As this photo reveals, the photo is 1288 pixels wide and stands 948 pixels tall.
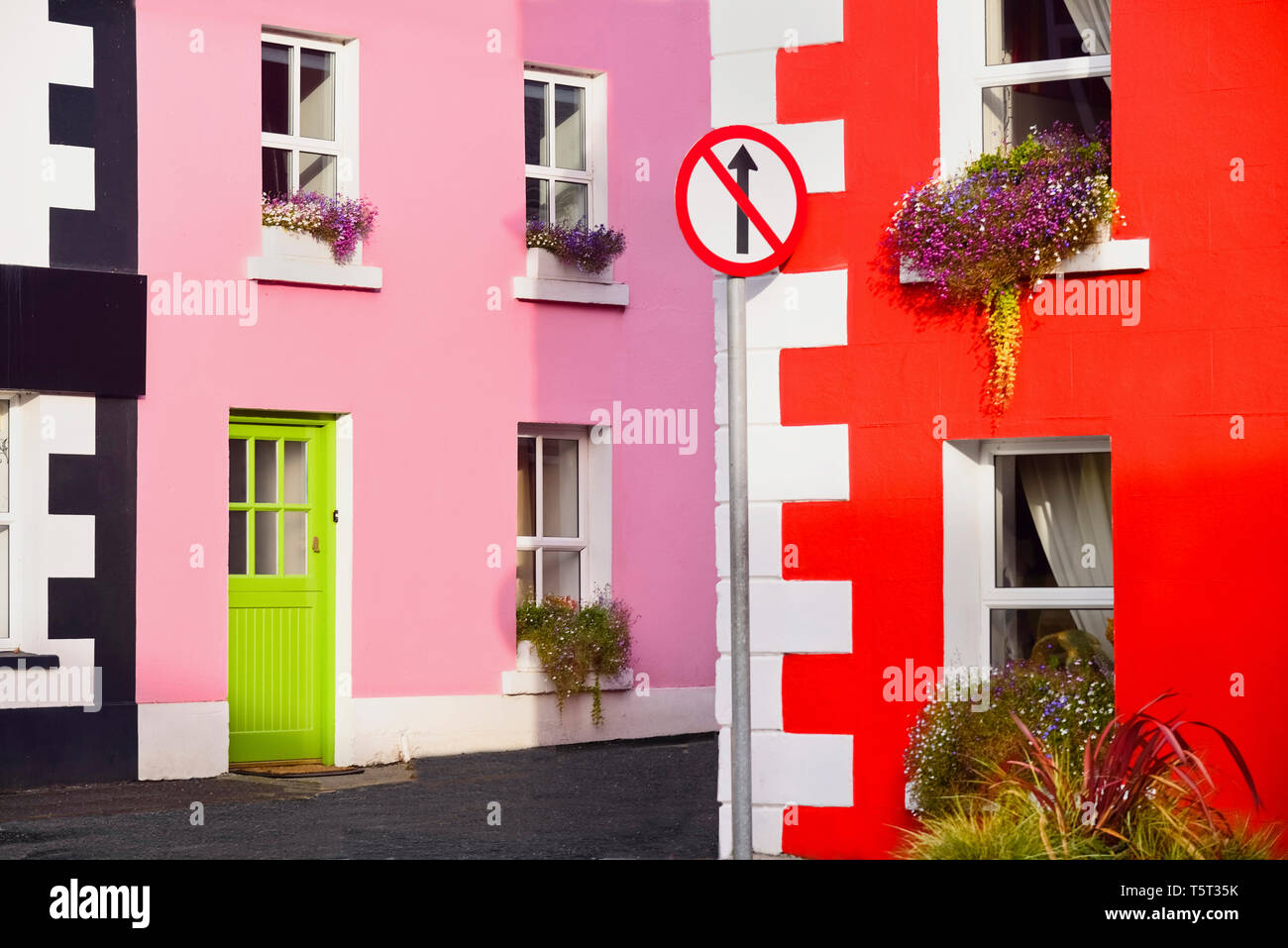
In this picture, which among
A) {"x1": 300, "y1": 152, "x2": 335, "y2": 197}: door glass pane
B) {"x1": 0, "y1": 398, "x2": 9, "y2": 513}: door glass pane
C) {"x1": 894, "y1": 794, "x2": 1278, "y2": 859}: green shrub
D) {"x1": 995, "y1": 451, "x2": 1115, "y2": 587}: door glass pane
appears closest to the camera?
{"x1": 894, "y1": 794, "x2": 1278, "y2": 859}: green shrub

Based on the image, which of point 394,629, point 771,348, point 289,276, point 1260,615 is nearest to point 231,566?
point 394,629

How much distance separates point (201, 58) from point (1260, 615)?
27.6ft

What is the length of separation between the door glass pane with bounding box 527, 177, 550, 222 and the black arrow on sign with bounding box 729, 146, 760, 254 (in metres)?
7.00

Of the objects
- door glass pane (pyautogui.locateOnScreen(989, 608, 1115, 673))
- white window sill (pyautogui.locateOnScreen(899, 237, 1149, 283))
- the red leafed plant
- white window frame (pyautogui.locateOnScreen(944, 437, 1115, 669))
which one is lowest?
the red leafed plant

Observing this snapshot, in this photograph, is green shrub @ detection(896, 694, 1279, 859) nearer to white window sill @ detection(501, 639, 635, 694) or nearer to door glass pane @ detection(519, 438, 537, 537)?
white window sill @ detection(501, 639, 635, 694)

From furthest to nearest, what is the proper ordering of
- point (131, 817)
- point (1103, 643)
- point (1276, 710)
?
point (131, 817), point (1103, 643), point (1276, 710)

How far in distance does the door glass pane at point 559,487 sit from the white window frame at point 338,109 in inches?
101

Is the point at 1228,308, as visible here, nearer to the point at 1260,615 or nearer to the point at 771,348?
the point at 1260,615

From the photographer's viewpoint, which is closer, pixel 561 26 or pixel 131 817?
pixel 131 817

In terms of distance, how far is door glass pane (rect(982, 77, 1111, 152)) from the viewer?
772 cm

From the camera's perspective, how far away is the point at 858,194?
25.9ft

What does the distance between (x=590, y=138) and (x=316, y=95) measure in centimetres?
225

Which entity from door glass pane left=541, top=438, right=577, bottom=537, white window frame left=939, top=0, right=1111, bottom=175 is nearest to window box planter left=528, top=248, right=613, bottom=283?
door glass pane left=541, top=438, right=577, bottom=537

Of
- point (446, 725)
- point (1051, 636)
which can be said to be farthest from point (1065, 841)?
point (446, 725)
